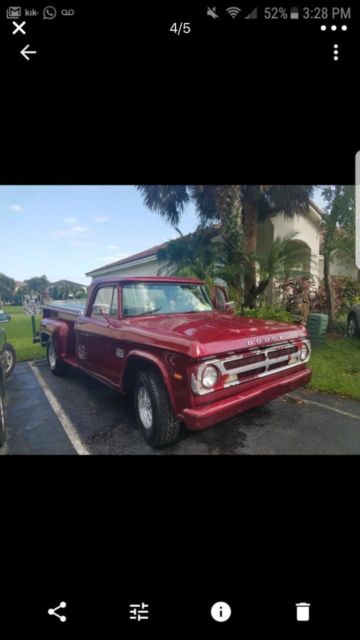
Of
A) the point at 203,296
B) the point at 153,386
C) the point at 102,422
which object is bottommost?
the point at 102,422

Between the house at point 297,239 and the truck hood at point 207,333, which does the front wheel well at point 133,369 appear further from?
the house at point 297,239

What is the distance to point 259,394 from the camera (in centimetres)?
261

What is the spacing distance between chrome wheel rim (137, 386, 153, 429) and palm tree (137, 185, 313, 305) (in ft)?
16.3

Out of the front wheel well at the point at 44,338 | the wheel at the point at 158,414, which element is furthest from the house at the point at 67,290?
the wheel at the point at 158,414

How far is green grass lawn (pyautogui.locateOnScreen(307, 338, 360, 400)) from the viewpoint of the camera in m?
4.49
